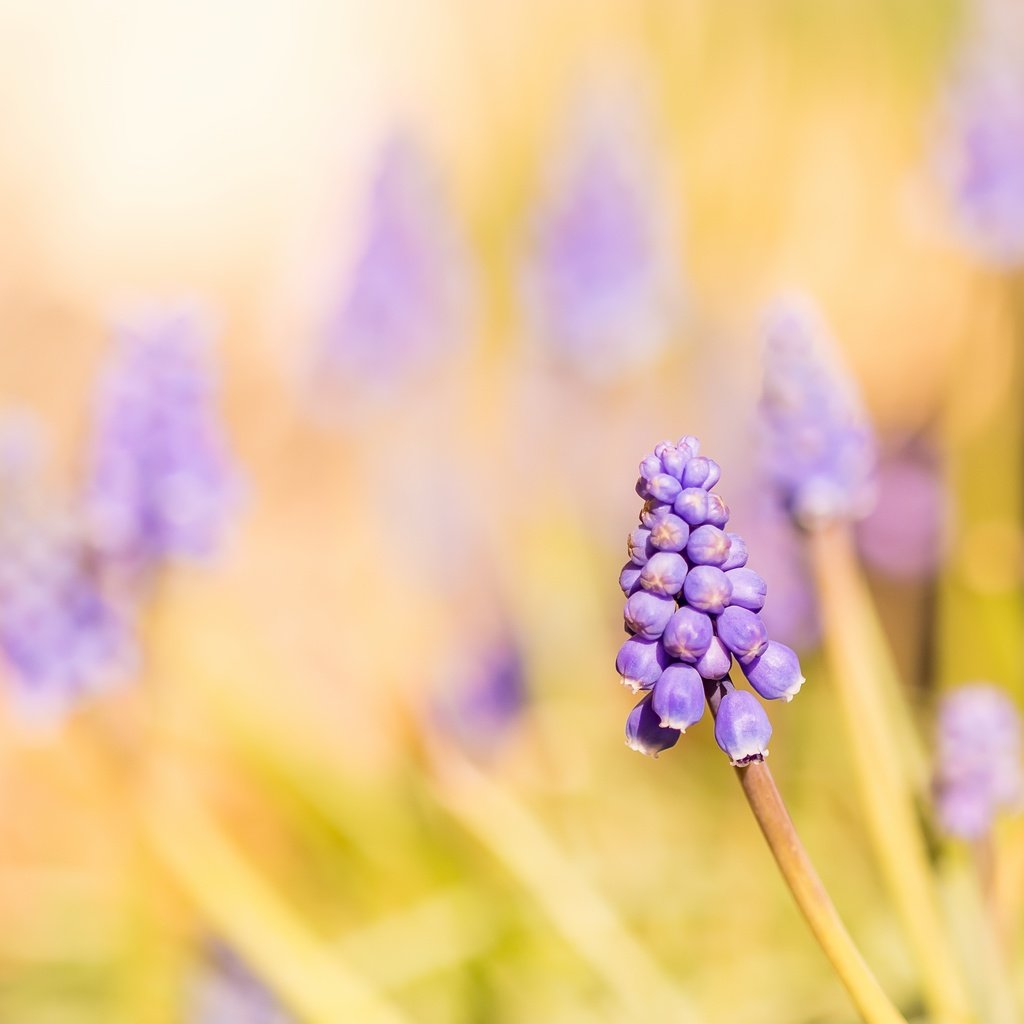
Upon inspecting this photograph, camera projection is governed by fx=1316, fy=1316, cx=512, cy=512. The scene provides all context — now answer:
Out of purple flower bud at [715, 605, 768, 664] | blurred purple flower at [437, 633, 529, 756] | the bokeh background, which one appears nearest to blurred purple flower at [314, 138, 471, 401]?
Result: the bokeh background

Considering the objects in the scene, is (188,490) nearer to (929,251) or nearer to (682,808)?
(682,808)

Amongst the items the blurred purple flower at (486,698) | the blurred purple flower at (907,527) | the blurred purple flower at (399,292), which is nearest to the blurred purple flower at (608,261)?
the blurred purple flower at (399,292)

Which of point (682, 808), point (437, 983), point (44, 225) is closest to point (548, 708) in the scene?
point (682, 808)

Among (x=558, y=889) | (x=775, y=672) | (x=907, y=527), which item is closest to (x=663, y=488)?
(x=775, y=672)

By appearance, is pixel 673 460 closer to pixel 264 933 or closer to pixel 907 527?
pixel 264 933

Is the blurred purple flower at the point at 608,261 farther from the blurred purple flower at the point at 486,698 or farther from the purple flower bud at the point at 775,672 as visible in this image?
the purple flower bud at the point at 775,672
